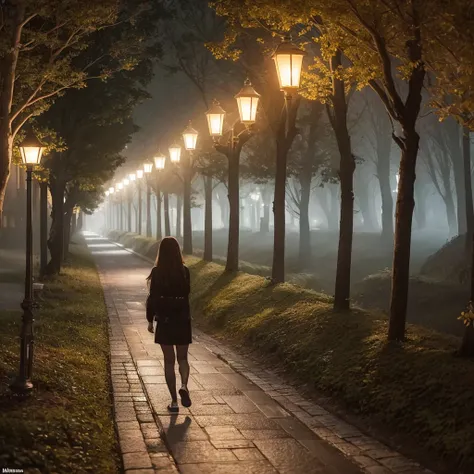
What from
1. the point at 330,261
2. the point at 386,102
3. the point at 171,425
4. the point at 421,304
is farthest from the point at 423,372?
the point at 330,261

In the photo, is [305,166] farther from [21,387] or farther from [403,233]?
[21,387]

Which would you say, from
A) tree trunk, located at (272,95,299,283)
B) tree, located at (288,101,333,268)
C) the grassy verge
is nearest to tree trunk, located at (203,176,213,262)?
tree, located at (288,101,333,268)

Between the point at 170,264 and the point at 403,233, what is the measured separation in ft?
11.0

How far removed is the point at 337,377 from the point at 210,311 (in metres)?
7.74

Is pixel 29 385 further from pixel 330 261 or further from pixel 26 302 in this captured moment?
pixel 330 261

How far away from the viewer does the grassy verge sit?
5.54 meters

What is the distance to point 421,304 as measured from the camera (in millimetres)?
19953

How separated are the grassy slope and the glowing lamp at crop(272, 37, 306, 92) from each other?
13.0 feet

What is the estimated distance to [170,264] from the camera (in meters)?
7.79

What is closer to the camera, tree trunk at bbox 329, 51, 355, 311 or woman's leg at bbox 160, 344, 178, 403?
woman's leg at bbox 160, 344, 178, 403

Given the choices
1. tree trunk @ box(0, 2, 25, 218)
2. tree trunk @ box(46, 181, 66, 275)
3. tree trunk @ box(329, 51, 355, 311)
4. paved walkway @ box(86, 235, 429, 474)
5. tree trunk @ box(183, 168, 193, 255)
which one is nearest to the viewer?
paved walkway @ box(86, 235, 429, 474)

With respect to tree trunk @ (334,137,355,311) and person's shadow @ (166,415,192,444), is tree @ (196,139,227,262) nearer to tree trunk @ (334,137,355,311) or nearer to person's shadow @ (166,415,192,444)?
tree trunk @ (334,137,355,311)

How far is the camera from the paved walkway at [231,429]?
5.94 meters

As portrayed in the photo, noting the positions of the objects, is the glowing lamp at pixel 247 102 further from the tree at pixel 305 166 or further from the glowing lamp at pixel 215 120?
the tree at pixel 305 166
